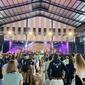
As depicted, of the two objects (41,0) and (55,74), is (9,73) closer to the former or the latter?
(55,74)

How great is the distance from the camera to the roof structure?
1185 inches

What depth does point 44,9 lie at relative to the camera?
38000 mm

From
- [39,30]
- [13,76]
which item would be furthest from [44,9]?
[13,76]

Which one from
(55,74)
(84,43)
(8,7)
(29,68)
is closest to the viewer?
(55,74)

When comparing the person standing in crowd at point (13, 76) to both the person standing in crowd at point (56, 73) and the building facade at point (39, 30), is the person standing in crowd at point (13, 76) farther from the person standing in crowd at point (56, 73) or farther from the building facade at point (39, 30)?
the building facade at point (39, 30)

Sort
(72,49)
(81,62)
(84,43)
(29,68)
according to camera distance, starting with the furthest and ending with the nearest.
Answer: (72,49), (84,43), (29,68), (81,62)

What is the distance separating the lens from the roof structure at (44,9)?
3010 centimetres

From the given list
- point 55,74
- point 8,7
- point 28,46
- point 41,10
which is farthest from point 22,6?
point 55,74

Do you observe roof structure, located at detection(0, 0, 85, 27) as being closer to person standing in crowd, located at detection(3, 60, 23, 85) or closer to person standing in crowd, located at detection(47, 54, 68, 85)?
person standing in crowd, located at detection(47, 54, 68, 85)

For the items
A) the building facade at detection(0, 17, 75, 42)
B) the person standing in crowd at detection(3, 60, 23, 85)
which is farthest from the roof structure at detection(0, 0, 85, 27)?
the person standing in crowd at detection(3, 60, 23, 85)

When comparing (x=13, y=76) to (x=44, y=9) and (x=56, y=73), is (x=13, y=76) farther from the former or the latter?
(x=44, y=9)

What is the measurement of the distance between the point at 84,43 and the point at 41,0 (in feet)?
30.7

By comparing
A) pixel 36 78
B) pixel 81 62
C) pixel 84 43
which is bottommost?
pixel 36 78

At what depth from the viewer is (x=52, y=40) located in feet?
139
